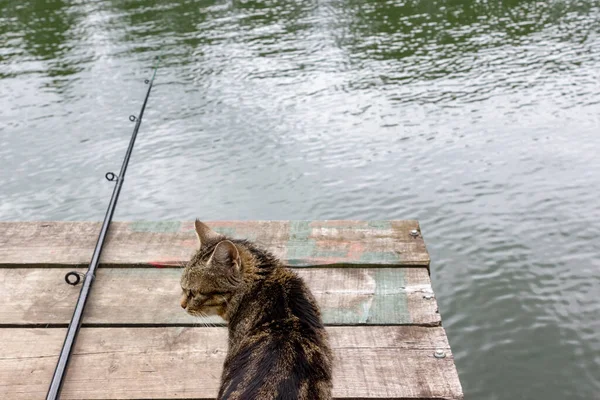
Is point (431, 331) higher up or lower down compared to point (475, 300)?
higher up

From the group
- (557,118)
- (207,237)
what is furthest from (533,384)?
(557,118)

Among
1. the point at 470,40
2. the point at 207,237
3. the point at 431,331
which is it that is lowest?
the point at 470,40

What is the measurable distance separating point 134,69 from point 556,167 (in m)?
9.73

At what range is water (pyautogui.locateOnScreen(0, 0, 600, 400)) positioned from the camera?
23.2ft

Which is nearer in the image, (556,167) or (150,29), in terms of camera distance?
(556,167)

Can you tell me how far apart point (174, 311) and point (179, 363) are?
0.48 meters

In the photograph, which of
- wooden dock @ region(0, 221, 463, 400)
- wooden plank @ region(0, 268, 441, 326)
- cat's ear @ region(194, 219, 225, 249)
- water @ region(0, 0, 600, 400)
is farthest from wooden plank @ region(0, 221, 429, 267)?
water @ region(0, 0, 600, 400)

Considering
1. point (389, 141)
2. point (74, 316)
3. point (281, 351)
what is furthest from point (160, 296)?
point (389, 141)

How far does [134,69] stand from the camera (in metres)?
15.3

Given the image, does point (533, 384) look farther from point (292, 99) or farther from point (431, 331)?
point (292, 99)

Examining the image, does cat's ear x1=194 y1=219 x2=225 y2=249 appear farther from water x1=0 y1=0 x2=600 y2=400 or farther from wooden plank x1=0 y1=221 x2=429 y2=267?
water x1=0 y1=0 x2=600 y2=400

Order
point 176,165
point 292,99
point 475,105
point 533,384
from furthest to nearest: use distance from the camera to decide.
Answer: point 292,99, point 475,105, point 176,165, point 533,384

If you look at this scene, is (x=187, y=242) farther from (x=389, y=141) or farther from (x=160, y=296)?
(x=389, y=141)

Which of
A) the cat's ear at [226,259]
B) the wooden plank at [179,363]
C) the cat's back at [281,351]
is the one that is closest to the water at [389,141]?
the wooden plank at [179,363]
